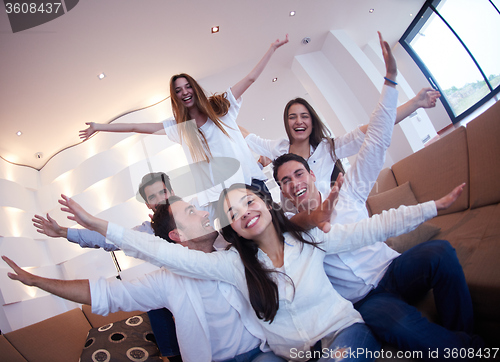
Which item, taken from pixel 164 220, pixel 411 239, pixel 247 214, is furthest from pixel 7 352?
pixel 411 239

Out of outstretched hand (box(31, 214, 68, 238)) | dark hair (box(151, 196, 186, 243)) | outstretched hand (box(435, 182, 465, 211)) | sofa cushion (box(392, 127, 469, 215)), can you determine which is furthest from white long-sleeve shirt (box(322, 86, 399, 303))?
outstretched hand (box(31, 214, 68, 238))

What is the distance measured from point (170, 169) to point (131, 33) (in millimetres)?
1181

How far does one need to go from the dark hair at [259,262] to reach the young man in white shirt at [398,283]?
6 centimetres

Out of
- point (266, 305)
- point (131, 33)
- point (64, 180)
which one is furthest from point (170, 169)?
point (131, 33)

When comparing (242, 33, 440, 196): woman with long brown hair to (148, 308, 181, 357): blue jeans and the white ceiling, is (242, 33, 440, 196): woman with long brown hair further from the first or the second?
(148, 308, 181, 357): blue jeans

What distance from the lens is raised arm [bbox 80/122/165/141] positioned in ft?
3.82

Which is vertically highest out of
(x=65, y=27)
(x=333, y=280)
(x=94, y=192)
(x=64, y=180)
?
(x=65, y=27)

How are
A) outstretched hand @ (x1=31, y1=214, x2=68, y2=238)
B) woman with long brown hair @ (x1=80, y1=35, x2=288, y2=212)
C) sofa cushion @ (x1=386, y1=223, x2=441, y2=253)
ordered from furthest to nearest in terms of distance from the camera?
sofa cushion @ (x1=386, y1=223, x2=441, y2=253) → woman with long brown hair @ (x1=80, y1=35, x2=288, y2=212) → outstretched hand @ (x1=31, y1=214, x2=68, y2=238)

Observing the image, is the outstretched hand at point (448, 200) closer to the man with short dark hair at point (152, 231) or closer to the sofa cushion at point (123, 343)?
the man with short dark hair at point (152, 231)

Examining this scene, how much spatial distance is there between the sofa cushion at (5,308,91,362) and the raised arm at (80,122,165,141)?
0.78m

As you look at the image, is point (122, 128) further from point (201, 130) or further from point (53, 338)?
point (53, 338)

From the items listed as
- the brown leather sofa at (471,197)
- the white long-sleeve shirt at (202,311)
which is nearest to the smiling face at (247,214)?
the white long-sleeve shirt at (202,311)

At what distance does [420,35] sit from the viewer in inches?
120

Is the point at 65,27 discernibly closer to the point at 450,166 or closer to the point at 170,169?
the point at 170,169
